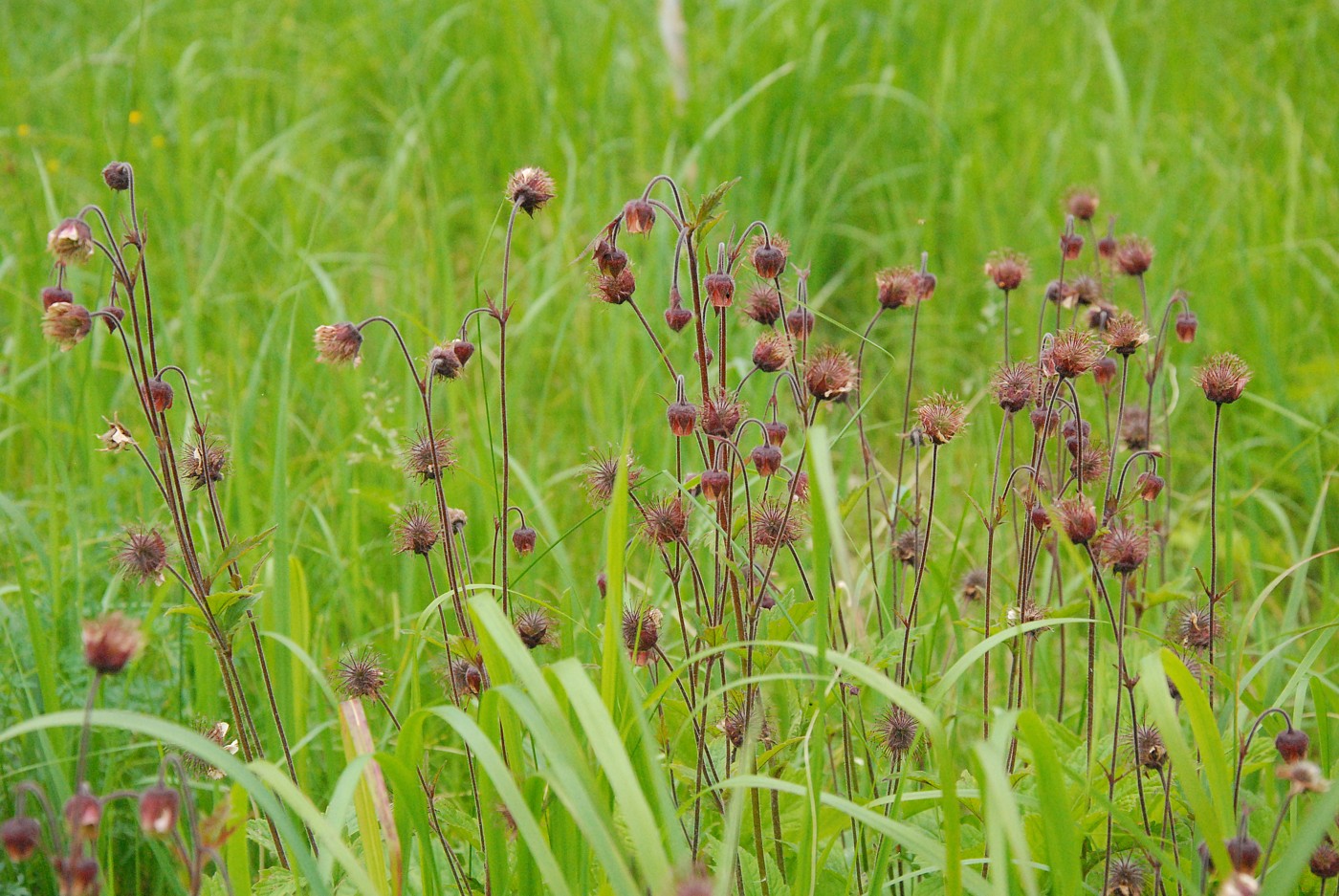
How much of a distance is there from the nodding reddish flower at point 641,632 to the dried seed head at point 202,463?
550 mm

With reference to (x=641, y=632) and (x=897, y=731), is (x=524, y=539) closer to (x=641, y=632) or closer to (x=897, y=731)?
(x=641, y=632)

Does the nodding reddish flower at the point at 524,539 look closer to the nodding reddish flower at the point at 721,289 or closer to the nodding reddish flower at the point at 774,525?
the nodding reddish flower at the point at 774,525

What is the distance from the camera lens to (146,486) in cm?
278

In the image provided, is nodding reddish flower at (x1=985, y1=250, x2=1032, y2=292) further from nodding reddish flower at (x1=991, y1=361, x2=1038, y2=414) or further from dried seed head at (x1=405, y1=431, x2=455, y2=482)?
dried seed head at (x1=405, y1=431, x2=455, y2=482)

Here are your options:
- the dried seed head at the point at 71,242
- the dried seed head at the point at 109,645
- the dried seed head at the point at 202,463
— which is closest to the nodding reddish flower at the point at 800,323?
the dried seed head at the point at 202,463

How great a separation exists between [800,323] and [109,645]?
1.07 m

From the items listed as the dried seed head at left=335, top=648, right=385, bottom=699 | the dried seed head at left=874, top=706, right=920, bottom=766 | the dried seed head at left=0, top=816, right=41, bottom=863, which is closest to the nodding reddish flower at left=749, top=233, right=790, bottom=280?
the dried seed head at left=874, top=706, right=920, bottom=766

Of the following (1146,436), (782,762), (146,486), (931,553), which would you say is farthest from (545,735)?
(146,486)

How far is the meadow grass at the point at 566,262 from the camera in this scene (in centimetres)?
206

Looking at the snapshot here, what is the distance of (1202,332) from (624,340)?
1739mm

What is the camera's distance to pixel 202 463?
1.54 meters

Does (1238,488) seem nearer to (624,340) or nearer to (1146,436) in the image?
(1146,436)

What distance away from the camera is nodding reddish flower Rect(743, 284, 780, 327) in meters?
1.65

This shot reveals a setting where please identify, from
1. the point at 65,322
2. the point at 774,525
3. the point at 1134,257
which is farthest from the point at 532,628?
the point at 1134,257
